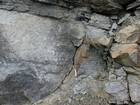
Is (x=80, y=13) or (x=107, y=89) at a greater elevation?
(x=80, y=13)

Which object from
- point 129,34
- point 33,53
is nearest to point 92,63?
point 129,34

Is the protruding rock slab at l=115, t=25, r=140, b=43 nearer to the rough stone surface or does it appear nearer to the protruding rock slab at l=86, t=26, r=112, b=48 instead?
the protruding rock slab at l=86, t=26, r=112, b=48

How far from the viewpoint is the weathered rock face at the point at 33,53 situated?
393cm

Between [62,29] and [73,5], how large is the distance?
0.70 metres

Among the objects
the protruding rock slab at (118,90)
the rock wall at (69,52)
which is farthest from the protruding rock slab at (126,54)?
the protruding rock slab at (118,90)

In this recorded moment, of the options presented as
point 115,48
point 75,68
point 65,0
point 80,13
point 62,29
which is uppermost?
point 65,0

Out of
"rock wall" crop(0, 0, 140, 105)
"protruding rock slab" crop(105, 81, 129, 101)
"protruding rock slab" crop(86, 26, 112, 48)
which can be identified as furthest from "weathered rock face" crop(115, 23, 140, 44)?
"protruding rock slab" crop(105, 81, 129, 101)

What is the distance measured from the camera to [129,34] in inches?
145

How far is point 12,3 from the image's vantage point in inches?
158

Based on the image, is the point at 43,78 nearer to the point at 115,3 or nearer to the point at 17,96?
the point at 17,96

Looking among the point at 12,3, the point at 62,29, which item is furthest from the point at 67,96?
the point at 12,3

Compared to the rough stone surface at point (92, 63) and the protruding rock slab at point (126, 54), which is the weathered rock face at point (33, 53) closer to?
the rough stone surface at point (92, 63)

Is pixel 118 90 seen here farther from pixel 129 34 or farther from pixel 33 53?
pixel 33 53

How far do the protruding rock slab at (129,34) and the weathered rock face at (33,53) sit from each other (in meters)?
1.09
